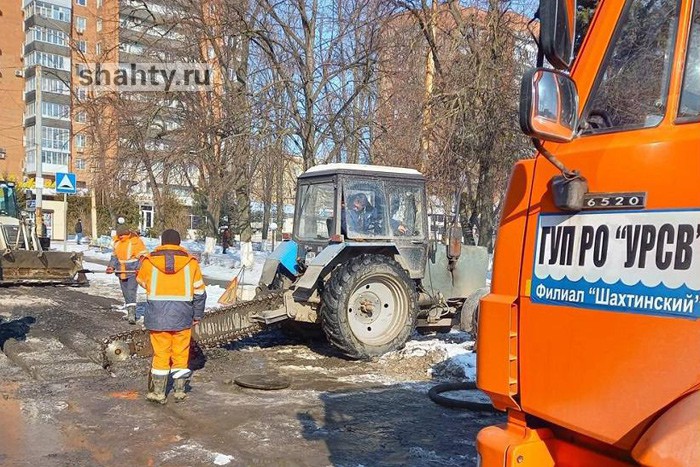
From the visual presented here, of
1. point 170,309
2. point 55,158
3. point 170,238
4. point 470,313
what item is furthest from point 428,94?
point 55,158

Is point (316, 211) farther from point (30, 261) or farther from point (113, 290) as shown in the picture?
point (30, 261)

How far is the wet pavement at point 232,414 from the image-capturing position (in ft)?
15.8

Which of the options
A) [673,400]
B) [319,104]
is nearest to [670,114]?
[673,400]

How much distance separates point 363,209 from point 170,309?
2961mm

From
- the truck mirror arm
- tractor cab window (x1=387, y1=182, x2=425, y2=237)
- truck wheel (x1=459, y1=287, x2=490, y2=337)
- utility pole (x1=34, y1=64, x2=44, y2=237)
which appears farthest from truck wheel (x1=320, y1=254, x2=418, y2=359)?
utility pole (x1=34, y1=64, x2=44, y2=237)

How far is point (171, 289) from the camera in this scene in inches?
241

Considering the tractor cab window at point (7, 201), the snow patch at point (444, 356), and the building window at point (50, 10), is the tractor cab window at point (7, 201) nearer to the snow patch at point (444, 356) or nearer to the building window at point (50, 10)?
the snow patch at point (444, 356)

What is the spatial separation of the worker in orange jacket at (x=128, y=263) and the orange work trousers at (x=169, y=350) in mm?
4756

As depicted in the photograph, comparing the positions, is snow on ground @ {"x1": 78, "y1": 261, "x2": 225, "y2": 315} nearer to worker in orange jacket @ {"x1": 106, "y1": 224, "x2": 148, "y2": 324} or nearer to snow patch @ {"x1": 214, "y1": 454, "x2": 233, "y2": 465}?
worker in orange jacket @ {"x1": 106, "y1": 224, "x2": 148, "y2": 324}

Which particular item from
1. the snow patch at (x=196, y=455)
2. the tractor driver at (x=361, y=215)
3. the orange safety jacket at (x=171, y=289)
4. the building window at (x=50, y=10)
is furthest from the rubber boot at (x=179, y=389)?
the building window at (x=50, y=10)

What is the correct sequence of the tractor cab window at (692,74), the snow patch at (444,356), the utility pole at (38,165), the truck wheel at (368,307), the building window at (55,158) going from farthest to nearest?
the building window at (55,158), the utility pole at (38,165), the truck wheel at (368,307), the snow patch at (444,356), the tractor cab window at (692,74)

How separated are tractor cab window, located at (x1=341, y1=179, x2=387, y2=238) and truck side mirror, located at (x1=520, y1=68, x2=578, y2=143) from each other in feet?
18.8

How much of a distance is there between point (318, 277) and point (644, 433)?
18.5 feet

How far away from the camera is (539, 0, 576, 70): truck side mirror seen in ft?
7.59
